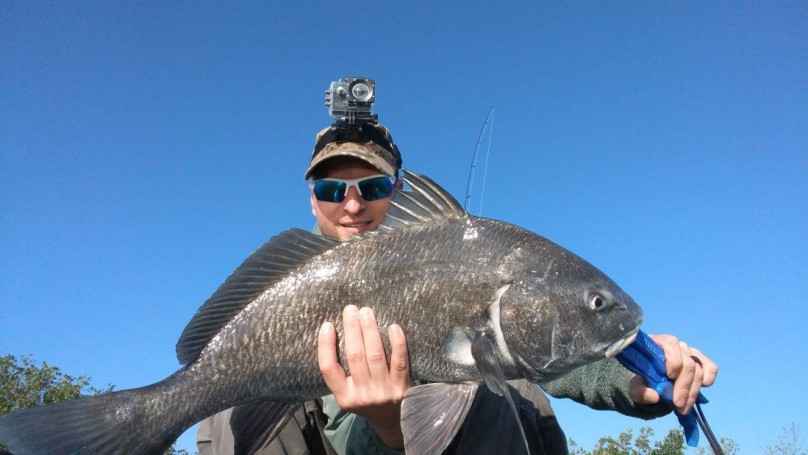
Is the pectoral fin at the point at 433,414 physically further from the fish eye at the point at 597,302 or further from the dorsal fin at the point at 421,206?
the dorsal fin at the point at 421,206

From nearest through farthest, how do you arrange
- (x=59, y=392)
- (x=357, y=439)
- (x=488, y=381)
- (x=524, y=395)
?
(x=488, y=381) → (x=357, y=439) → (x=524, y=395) → (x=59, y=392)

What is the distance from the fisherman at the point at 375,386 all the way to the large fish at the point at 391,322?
4.6 inches

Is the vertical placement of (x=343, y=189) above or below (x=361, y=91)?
below

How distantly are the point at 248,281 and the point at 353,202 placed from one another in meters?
2.18

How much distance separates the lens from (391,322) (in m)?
2.82

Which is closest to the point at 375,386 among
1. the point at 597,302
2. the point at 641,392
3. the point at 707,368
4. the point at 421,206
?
the point at 421,206

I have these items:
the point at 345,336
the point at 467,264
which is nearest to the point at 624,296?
Result: the point at 467,264

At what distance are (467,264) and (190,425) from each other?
5.07 feet

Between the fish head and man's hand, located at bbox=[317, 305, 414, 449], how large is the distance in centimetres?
56

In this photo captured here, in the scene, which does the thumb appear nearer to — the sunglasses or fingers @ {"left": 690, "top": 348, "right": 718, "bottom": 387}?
fingers @ {"left": 690, "top": 348, "right": 718, "bottom": 387}

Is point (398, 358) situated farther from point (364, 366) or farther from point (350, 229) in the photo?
point (350, 229)

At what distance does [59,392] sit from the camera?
2586 cm

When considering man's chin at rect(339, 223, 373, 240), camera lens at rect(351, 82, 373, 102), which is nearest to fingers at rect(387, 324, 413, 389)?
man's chin at rect(339, 223, 373, 240)

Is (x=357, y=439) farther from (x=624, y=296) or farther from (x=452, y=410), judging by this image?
(x=624, y=296)
